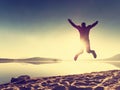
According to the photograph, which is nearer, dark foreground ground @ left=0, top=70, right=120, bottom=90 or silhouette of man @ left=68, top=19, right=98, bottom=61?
silhouette of man @ left=68, top=19, right=98, bottom=61

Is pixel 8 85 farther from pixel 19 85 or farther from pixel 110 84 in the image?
pixel 110 84

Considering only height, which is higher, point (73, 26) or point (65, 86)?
point (73, 26)

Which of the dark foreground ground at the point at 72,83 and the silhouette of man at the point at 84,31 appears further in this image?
the dark foreground ground at the point at 72,83

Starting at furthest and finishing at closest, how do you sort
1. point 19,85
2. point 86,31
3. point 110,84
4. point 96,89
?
1. point 19,85
2. point 110,84
3. point 96,89
4. point 86,31

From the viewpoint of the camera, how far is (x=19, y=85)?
2209cm

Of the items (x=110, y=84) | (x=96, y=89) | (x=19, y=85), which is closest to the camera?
Result: (x=96, y=89)

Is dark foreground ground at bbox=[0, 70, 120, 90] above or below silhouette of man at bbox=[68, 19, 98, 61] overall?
below

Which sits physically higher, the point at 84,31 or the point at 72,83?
the point at 84,31

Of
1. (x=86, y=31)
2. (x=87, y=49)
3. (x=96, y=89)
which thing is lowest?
(x=96, y=89)

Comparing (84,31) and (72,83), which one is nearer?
(84,31)

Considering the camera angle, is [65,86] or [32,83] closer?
[65,86]

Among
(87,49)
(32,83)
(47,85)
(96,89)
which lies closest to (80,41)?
(87,49)

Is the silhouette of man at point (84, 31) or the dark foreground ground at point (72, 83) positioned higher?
the silhouette of man at point (84, 31)

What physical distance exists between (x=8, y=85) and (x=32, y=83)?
1934 mm
